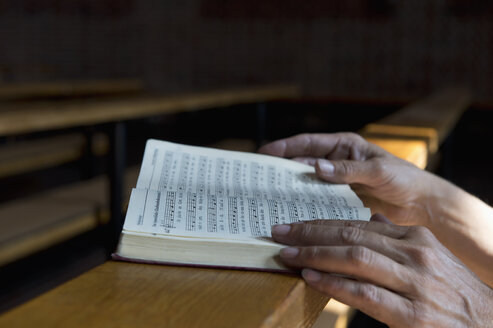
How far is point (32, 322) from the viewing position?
1.34 ft

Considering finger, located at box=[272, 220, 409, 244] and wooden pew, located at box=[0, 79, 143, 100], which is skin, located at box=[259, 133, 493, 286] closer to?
finger, located at box=[272, 220, 409, 244]

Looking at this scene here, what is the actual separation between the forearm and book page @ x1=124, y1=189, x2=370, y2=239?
0.95 feet

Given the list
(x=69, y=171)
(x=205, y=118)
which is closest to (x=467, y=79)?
(x=205, y=118)

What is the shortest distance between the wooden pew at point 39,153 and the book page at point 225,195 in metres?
1.82

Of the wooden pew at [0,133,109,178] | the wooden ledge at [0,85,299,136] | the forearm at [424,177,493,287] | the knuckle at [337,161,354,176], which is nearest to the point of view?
the knuckle at [337,161,354,176]

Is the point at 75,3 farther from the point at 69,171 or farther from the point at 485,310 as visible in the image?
the point at 485,310

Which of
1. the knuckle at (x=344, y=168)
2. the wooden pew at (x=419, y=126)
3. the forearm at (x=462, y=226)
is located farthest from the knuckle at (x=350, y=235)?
the wooden pew at (x=419, y=126)

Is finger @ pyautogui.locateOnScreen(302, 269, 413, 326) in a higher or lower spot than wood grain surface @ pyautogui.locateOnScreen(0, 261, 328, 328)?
lower

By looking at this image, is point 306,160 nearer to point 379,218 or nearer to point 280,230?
point 379,218

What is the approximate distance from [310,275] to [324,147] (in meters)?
0.52

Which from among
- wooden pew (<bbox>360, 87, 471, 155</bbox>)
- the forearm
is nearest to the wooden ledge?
wooden pew (<bbox>360, 87, 471, 155</bbox>)

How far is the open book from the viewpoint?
0.57 metres

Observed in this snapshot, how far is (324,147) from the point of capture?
1.03 m

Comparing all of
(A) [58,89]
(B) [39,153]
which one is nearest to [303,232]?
(B) [39,153]
